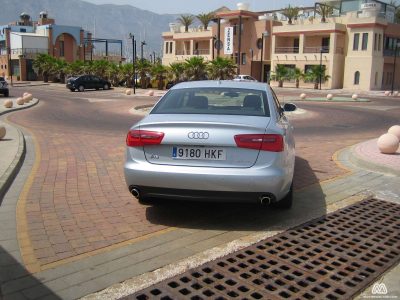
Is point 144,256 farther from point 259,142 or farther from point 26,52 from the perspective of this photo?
point 26,52

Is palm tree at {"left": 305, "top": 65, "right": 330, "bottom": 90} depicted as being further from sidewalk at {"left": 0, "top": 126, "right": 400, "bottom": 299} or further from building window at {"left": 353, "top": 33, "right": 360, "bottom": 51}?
sidewalk at {"left": 0, "top": 126, "right": 400, "bottom": 299}

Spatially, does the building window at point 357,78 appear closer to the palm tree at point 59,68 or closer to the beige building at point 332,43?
the beige building at point 332,43

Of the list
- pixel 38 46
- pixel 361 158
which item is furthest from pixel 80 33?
pixel 361 158

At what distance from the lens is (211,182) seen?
4.76 metres

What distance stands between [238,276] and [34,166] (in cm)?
550

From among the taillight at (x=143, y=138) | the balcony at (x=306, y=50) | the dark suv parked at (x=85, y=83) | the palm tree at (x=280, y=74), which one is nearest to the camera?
the taillight at (x=143, y=138)

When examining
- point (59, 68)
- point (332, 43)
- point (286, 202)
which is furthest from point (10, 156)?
point (59, 68)

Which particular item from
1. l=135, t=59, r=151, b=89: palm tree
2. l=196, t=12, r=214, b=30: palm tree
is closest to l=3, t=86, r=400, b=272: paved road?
l=135, t=59, r=151, b=89: palm tree

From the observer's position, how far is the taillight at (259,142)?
4.77 meters

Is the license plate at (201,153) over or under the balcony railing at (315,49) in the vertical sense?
under

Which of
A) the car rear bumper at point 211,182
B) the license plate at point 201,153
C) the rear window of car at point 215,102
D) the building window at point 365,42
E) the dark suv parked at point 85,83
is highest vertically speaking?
the building window at point 365,42

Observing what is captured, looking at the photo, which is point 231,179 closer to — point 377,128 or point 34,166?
point 34,166

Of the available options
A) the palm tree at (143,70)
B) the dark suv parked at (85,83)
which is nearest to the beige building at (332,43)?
the palm tree at (143,70)

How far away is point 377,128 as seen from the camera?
16.1 m
